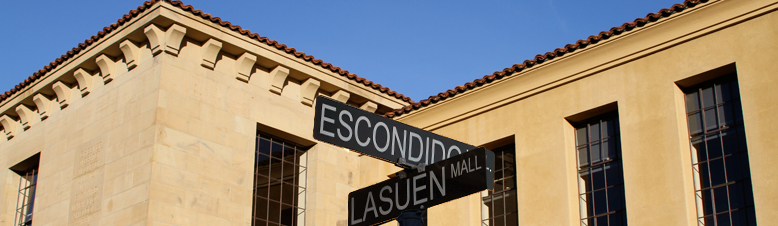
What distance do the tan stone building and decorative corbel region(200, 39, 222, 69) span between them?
52 millimetres

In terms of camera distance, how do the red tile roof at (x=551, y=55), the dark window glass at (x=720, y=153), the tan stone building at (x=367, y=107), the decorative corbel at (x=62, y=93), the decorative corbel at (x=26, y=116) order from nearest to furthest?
A: the dark window glass at (x=720, y=153)
the tan stone building at (x=367, y=107)
the red tile roof at (x=551, y=55)
the decorative corbel at (x=62, y=93)
the decorative corbel at (x=26, y=116)

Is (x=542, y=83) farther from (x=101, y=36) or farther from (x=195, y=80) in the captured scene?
(x=101, y=36)

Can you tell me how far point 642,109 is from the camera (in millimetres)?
12625

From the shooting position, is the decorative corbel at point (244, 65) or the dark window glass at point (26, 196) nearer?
the decorative corbel at point (244, 65)

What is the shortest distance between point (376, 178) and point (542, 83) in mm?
3869

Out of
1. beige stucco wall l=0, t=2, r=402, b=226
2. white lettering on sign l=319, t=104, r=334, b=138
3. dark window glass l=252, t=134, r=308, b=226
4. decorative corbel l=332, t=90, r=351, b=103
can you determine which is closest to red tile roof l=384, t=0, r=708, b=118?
decorative corbel l=332, t=90, r=351, b=103

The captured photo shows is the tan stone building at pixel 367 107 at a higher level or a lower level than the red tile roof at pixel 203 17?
lower

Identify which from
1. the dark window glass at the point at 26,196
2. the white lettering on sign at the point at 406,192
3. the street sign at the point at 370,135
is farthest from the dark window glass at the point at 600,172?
the dark window glass at the point at 26,196

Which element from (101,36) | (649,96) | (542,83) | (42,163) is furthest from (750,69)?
(42,163)

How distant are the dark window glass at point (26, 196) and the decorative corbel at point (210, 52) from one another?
14.6 ft

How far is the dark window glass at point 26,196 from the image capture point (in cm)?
1627

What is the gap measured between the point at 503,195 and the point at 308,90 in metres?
4.22

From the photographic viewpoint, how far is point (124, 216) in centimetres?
1342

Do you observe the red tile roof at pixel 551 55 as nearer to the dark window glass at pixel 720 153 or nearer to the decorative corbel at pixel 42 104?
the dark window glass at pixel 720 153
